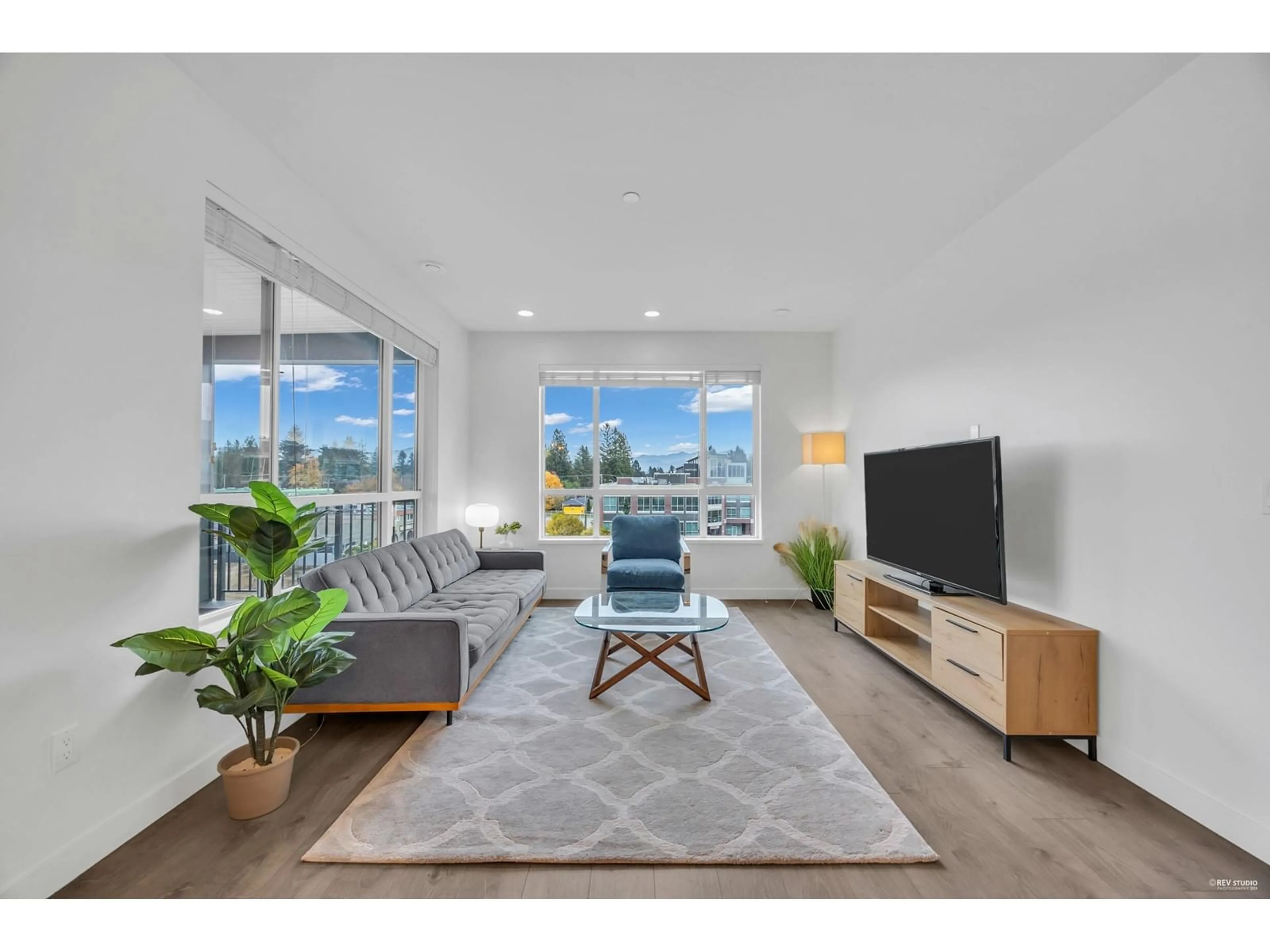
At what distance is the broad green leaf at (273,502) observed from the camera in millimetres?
1941

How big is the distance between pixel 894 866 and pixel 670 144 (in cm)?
290

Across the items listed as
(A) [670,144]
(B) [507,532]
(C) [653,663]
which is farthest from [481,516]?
(A) [670,144]

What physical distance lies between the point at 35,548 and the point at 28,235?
2.96ft

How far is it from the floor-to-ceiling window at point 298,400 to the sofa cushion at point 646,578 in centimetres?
182

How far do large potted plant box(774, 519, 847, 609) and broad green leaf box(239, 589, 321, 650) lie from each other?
13.9ft

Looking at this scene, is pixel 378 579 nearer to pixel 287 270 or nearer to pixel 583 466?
pixel 287 270

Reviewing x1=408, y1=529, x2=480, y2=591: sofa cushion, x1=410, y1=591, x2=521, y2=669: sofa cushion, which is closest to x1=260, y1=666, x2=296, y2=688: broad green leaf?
x1=410, y1=591, x2=521, y2=669: sofa cushion

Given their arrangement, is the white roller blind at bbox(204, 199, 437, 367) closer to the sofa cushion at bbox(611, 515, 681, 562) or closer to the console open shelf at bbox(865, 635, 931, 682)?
the sofa cushion at bbox(611, 515, 681, 562)

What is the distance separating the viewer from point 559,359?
5512 millimetres

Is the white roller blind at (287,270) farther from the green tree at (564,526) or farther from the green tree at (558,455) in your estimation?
the green tree at (564,526)

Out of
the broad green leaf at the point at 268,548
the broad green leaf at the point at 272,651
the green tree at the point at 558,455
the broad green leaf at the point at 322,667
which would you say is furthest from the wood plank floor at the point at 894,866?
the green tree at the point at 558,455
